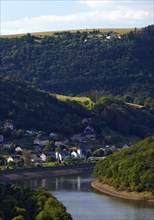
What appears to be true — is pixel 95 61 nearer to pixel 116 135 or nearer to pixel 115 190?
pixel 116 135

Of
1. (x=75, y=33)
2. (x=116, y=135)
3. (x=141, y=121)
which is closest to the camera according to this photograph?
(x=116, y=135)

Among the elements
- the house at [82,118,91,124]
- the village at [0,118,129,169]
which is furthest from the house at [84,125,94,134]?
the house at [82,118,91,124]

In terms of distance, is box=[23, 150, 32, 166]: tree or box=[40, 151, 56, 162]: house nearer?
box=[23, 150, 32, 166]: tree

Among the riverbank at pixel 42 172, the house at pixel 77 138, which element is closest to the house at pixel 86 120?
the house at pixel 77 138

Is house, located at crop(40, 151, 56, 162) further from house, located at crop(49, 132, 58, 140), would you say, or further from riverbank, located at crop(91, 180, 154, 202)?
riverbank, located at crop(91, 180, 154, 202)

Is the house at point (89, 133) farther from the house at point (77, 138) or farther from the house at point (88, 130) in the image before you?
the house at point (77, 138)

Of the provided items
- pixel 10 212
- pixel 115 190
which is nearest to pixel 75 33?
pixel 115 190
